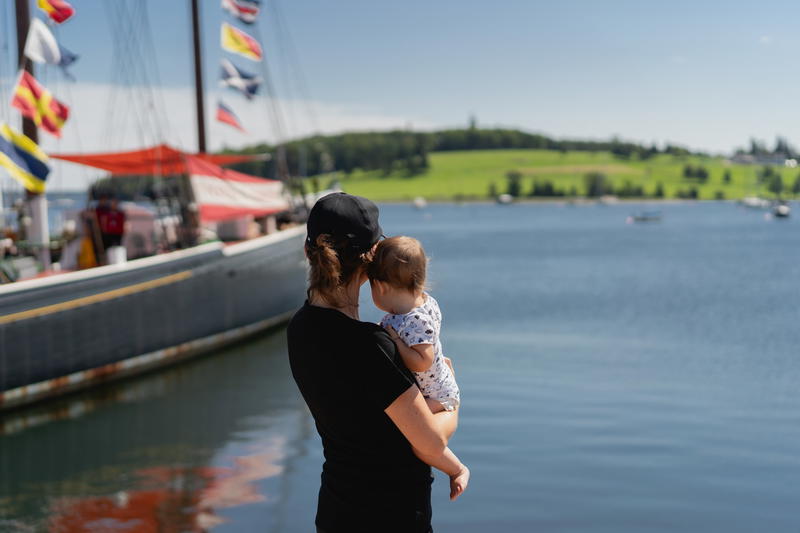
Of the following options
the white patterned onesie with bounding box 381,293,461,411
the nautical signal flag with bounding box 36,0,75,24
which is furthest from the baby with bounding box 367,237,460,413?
the nautical signal flag with bounding box 36,0,75,24

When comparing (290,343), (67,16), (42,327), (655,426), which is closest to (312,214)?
(290,343)

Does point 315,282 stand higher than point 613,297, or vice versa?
point 315,282

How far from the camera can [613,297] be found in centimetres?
2925

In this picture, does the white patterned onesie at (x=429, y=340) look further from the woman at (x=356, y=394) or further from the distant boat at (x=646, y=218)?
the distant boat at (x=646, y=218)

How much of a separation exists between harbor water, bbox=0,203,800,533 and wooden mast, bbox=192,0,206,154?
6.48 m

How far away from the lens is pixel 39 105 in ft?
42.2

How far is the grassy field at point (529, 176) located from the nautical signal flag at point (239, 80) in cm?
13422

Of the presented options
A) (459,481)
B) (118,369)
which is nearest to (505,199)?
(118,369)

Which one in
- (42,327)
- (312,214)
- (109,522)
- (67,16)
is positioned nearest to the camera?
(312,214)

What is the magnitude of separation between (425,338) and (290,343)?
400 mm

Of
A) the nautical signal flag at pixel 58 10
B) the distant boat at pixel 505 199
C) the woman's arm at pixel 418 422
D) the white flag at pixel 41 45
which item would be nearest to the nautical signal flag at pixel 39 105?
the white flag at pixel 41 45

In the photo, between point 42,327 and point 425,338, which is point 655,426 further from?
point 425,338

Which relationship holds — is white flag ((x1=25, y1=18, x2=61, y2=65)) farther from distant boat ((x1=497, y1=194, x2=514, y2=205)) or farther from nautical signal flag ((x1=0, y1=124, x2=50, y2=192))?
distant boat ((x1=497, y1=194, x2=514, y2=205))

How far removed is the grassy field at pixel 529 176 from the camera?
6688 inches
